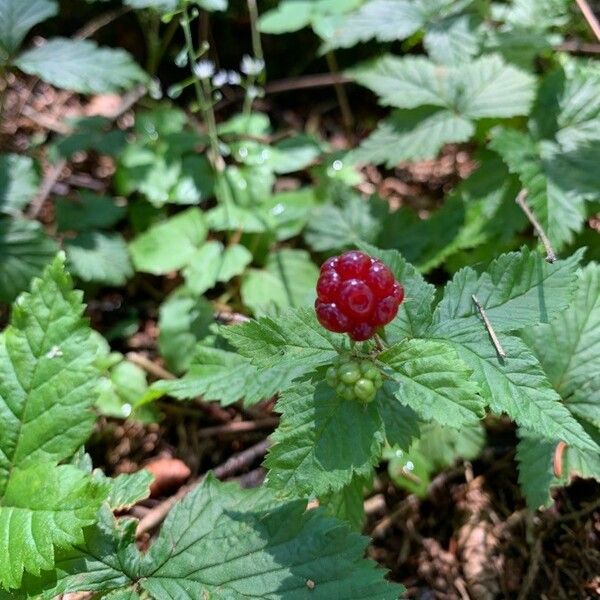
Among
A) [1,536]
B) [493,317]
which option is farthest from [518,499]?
[1,536]

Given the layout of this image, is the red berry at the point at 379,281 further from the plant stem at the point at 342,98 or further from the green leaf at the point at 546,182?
the plant stem at the point at 342,98

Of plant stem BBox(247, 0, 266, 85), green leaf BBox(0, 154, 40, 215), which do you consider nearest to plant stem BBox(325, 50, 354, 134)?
plant stem BBox(247, 0, 266, 85)

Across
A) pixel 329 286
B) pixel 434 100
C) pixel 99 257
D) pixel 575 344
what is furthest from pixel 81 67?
pixel 575 344

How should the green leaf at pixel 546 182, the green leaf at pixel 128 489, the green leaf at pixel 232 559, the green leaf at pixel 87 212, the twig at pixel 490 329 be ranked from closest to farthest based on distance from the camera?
the twig at pixel 490 329
the green leaf at pixel 232 559
the green leaf at pixel 128 489
the green leaf at pixel 546 182
the green leaf at pixel 87 212

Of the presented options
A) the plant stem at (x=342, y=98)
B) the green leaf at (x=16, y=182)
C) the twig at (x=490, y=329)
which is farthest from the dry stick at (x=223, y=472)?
the plant stem at (x=342, y=98)

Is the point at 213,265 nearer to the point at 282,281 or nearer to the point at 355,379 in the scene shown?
the point at 282,281

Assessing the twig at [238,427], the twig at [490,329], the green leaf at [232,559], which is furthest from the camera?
the twig at [238,427]
